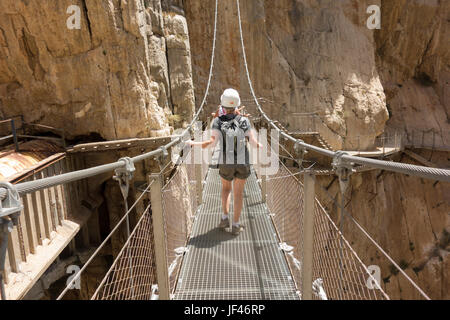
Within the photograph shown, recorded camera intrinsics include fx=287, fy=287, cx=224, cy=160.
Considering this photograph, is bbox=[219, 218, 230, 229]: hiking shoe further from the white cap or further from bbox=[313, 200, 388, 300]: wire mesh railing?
the white cap

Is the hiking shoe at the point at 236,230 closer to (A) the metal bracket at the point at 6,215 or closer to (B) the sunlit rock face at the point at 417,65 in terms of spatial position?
(A) the metal bracket at the point at 6,215

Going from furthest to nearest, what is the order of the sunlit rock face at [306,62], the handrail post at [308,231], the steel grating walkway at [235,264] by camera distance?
the sunlit rock face at [306,62], the steel grating walkway at [235,264], the handrail post at [308,231]

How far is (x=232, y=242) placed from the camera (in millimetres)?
2129

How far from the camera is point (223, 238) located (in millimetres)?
2180

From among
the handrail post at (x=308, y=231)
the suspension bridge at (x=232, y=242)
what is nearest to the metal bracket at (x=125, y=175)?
the suspension bridge at (x=232, y=242)

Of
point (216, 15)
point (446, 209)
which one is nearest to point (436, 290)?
point (446, 209)

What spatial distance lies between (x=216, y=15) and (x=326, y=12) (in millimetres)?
3692

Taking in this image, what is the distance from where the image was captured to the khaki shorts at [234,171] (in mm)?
2105

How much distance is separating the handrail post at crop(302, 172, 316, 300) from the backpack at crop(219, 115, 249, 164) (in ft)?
2.83

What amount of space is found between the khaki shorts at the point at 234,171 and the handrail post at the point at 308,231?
854 millimetres

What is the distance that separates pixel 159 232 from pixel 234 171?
36.2 inches

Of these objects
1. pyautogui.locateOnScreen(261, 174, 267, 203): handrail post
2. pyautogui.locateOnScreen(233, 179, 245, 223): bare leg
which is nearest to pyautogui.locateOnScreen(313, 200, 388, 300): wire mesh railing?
pyautogui.locateOnScreen(233, 179, 245, 223): bare leg

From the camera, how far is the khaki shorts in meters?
2.11
